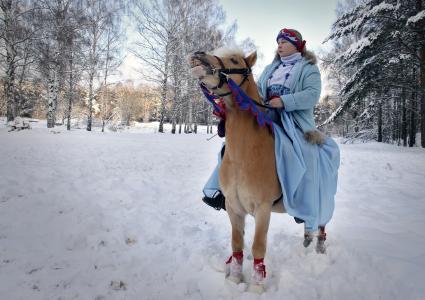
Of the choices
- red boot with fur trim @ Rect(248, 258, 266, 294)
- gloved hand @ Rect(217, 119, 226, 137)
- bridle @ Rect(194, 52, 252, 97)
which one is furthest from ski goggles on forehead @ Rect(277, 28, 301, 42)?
red boot with fur trim @ Rect(248, 258, 266, 294)

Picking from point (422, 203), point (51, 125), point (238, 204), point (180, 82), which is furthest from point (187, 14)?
point (238, 204)

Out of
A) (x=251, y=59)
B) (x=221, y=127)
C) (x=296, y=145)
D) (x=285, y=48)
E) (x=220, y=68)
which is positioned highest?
(x=285, y=48)

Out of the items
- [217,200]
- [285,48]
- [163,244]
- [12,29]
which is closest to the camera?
[285,48]

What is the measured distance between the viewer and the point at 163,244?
317 centimetres

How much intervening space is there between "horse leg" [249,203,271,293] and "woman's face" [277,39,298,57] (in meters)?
1.47

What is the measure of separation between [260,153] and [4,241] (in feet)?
9.05

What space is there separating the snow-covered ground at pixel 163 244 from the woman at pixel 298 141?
0.63 m

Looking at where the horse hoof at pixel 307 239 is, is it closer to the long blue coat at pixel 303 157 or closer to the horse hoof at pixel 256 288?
the long blue coat at pixel 303 157

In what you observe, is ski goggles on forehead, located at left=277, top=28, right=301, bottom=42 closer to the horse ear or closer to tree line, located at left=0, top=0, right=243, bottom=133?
the horse ear

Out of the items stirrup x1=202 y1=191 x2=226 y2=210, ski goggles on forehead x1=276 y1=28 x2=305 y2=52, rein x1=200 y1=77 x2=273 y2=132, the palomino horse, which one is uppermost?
ski goggles on forehead x1=276 y1=28 x2=305 y2=52

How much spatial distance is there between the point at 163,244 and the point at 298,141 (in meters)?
1.94

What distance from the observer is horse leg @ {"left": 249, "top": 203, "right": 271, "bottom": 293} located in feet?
7.41

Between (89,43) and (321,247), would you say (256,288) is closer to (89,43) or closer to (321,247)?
(321,247)

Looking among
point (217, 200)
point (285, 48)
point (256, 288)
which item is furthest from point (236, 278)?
point (285, 48)
